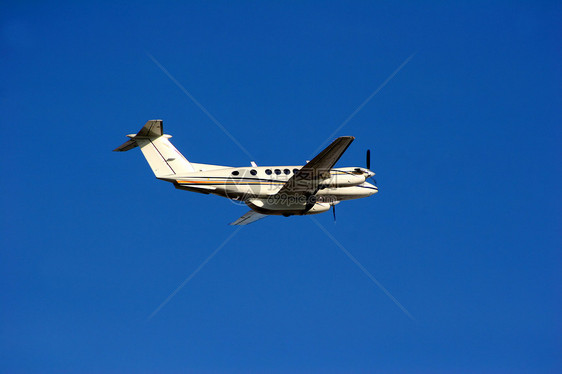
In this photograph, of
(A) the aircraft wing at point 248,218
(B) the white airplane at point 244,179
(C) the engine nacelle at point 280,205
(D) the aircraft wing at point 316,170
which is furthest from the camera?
→ (A) the aircraft wing at point 248,218

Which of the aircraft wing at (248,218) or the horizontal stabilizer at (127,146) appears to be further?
the aircraft wing at (248,218)

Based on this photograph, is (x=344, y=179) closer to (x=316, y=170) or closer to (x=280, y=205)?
(x=316, y=170)

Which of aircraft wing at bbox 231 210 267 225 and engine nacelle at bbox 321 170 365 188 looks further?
aircraft wing at bbox 231 210 267 225

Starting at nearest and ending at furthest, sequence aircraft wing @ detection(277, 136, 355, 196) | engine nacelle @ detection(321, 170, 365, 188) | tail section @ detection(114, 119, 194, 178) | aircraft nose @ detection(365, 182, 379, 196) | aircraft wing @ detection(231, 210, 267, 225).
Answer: aircraft wing @ detection(277, 136, 355, 196)
tail section @ detection(114, 119, 194, 178)
engine nacelle @ detection(321, 170, 365, 188)
aircraft nose @ detection(365, 182, 379, 196)
aircraft wing @ detection(231, 210, 267, 225)

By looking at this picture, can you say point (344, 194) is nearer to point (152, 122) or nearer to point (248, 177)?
point (248, 177)

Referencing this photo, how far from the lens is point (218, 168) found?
3762 cm

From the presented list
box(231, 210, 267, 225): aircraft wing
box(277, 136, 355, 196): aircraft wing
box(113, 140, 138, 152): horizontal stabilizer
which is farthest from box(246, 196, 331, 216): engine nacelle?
box(113, 140, 138, 152): horizontal stabilizer

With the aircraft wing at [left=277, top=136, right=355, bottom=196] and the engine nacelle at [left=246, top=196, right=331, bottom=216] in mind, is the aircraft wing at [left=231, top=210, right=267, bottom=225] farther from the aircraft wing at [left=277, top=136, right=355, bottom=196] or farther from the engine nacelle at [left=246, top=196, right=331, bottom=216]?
the aircraft wing at [left=277, top=136, right=355, bottom=196]

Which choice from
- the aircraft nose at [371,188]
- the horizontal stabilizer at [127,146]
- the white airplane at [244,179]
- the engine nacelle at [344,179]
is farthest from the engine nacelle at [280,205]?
the horizontal stabilizer at [127,146]

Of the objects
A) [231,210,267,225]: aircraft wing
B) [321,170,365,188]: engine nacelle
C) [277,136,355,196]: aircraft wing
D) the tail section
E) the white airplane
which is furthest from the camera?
[231,210,267,225]: aircraft wing

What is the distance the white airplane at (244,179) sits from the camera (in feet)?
121

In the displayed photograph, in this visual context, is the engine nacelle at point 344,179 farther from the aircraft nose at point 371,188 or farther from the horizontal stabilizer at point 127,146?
the horizontal stabilizer at point 127,146

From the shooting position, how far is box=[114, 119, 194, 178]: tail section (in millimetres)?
37000

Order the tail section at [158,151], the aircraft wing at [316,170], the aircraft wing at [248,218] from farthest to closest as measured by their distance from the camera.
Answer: the aircraft wing at [248,218]
the tail section at [158,151]
the aircraft wing at [316,170]
